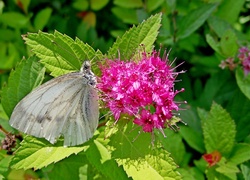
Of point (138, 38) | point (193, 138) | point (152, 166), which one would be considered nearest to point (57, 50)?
point (138, 38)

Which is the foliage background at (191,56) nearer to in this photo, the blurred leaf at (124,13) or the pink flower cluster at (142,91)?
the blurred leaf at (124,13)

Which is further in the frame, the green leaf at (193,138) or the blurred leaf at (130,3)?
the blurred leaf at (130,3)

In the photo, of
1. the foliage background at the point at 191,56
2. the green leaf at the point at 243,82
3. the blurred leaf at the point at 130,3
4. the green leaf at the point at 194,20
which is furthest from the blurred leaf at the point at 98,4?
the green leaf at the point at 243,82

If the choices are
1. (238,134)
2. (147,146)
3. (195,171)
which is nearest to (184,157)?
(195,171)

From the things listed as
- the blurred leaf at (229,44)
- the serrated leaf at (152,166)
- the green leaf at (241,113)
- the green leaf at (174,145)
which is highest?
the blurred leaf at (229,44)

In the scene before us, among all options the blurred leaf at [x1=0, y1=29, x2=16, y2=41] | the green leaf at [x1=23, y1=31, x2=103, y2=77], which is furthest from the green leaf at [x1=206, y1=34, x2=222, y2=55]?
the blurred leaf at [x1=0, y1=29, x2=16, y2=41]

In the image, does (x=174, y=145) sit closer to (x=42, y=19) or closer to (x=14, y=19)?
(x=42, y=19)
